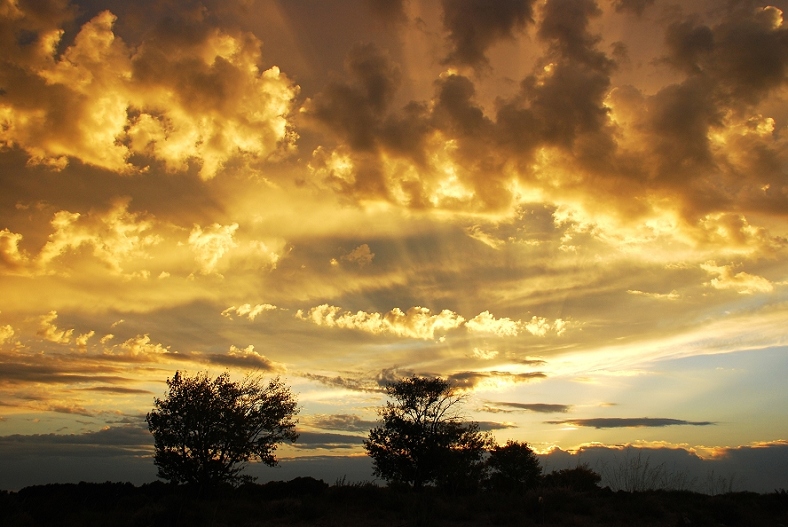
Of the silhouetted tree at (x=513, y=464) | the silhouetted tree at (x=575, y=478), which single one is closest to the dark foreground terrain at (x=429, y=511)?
the silhouetted tree at (x=575, y=478)

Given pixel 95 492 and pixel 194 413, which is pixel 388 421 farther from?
pixel 95 492

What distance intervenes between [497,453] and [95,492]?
106ft

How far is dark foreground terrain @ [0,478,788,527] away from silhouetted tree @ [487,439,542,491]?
18334 mm

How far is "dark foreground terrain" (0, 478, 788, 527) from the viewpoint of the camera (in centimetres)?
1814

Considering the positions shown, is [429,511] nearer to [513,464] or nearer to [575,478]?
[575,478]

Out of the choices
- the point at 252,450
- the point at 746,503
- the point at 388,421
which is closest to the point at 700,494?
A: the point at 746,503

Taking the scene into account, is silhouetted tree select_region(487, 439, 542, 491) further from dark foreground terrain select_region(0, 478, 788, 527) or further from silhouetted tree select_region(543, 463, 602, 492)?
dark foreground terrain select_region(0, 478, 788, 527)

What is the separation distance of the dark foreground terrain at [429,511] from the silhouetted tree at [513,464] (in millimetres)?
18334

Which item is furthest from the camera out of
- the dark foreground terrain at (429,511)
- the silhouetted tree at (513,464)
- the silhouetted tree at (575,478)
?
the silhouetted tree at (513,464)

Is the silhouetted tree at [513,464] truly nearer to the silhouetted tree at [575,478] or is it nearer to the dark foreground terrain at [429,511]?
the silhouetted tree at [575,478]

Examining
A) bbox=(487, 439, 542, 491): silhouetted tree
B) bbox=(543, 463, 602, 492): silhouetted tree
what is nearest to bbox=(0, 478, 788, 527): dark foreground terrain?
bbox=(543, 463, 602, 492): silhouetted tree

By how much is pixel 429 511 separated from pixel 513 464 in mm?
26337

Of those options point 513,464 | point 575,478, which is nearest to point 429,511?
point 575,478

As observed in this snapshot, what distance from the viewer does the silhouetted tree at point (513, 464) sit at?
4168 centimetres
